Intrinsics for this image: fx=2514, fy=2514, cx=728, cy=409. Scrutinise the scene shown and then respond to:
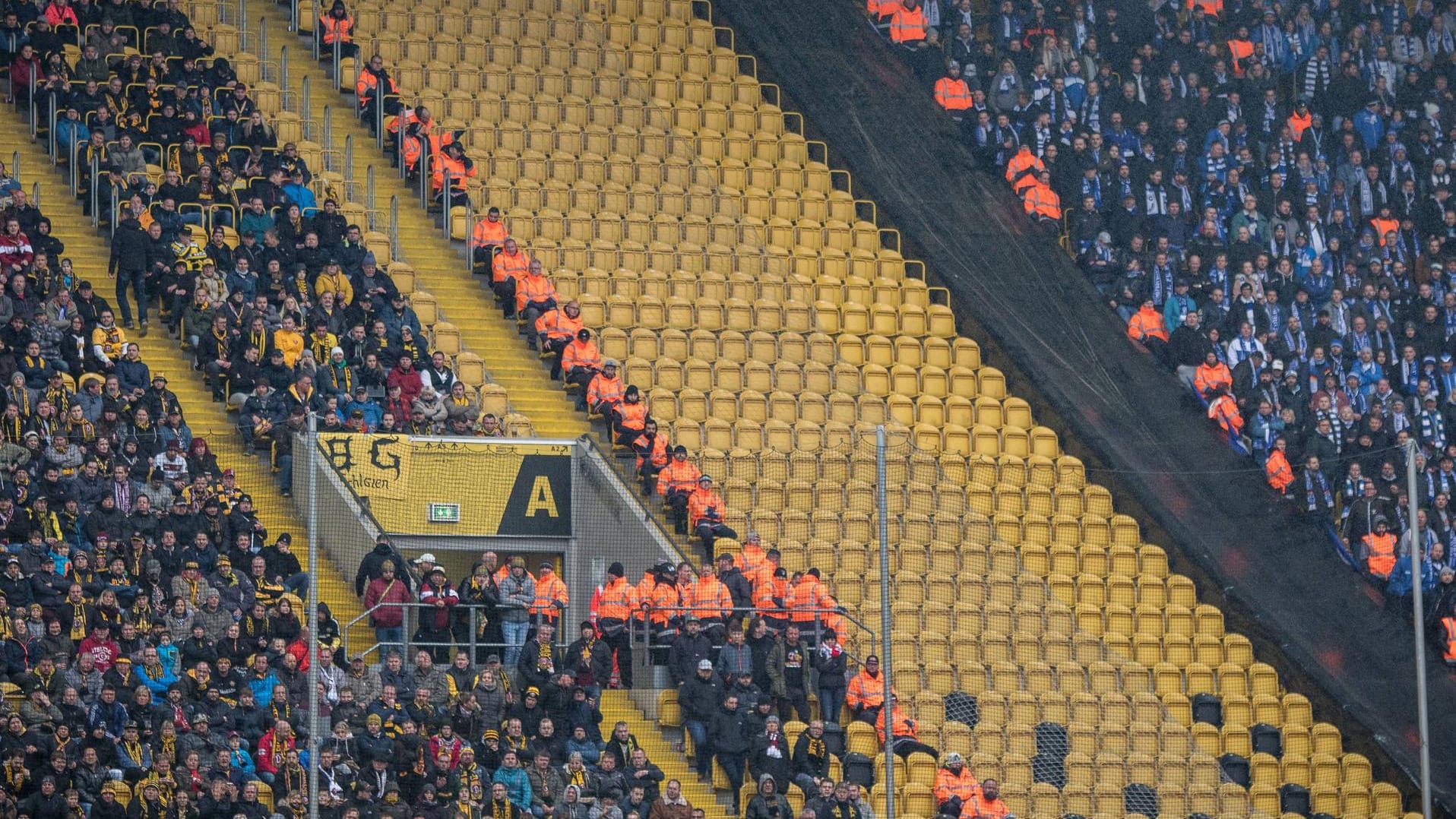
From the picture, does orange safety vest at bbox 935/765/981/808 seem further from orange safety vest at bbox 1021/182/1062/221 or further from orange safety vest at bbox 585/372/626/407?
orange safety vest at bbox 1021/182/1062/221

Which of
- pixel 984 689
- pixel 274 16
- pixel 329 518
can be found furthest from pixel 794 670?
pixel 274 16

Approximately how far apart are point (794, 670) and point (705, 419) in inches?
174

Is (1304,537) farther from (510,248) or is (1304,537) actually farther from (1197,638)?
(510,248)

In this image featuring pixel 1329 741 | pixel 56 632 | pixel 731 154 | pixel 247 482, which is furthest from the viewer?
pixel 731 154

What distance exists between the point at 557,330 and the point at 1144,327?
579 centimetres

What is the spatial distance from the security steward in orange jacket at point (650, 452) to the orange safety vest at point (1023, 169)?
629cm

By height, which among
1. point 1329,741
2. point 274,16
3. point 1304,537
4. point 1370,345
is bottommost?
point 1329,741

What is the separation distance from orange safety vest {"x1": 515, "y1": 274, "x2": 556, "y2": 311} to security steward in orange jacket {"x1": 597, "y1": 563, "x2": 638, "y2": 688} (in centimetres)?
550

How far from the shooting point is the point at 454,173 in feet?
79.2

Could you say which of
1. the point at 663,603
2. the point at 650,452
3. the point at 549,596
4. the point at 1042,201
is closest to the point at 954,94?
the point at 1042,201

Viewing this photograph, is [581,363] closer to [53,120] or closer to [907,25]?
[53,120]

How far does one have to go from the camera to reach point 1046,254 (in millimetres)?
25031

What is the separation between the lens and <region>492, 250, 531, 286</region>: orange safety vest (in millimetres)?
23031

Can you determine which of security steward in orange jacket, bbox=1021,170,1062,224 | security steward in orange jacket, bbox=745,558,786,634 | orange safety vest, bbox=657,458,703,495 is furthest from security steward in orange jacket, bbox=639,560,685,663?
security steward in orange jacket, bbox=1021,170,1062,224
